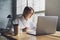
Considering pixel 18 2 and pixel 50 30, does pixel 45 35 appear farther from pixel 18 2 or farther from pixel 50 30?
pixel 18 2

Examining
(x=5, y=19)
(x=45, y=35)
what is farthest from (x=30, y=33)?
(x=5, y=19)

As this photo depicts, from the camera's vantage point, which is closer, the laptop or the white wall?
the laptop

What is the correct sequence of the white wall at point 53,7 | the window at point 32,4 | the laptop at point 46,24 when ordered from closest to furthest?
the laptop at point 46,24 → the white wall at point 53,7 → the window at point 32,4

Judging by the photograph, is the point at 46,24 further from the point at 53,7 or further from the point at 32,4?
the point at 32,4

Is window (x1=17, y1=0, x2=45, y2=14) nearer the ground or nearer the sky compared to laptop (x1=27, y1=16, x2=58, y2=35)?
nearer the sky

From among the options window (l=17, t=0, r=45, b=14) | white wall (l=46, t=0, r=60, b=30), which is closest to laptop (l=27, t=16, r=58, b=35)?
white wall (l=46, t=0, r=60, b=30)

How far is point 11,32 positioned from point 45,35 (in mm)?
554

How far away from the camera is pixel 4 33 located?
240 centimetres

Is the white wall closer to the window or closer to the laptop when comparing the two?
the window

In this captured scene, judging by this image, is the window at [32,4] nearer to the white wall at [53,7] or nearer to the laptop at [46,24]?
the white wall at [53,7]

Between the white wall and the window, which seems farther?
the window

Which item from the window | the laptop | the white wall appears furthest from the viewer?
the window

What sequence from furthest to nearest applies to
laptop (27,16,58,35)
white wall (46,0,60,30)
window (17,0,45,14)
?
window (17,0,45,14), white wall (46,0,60,30), laptop (27,16,58,35)

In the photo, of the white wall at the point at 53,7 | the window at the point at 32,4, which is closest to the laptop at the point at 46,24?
the white wall at the point at 53,7
